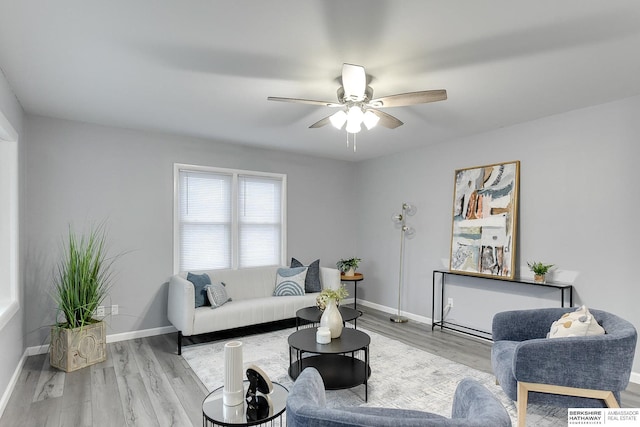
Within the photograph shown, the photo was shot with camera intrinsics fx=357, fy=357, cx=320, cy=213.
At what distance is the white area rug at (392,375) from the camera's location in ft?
8.71

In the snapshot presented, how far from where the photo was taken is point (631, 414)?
1505 mm

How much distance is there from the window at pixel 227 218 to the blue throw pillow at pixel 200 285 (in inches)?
16.1

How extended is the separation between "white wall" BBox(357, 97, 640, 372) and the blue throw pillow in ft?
9.26

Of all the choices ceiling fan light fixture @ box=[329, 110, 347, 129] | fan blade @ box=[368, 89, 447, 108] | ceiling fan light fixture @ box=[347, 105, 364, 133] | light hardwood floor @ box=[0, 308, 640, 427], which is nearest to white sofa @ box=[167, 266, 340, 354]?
light hardwood floor @ box=[0, 308, 640, 427]

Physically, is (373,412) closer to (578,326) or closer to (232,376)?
(232,376)

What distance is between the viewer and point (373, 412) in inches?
64.0

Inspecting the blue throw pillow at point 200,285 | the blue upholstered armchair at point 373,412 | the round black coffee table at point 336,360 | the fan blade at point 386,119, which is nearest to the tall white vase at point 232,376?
the blue upholstered armchair at point 373,412

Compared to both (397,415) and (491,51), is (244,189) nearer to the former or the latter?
(491,51)

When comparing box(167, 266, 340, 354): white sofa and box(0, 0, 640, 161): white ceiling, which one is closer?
box(0, 0, 640, 161): white ceiling

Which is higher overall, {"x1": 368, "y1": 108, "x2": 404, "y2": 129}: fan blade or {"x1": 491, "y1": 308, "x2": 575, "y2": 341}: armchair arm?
{"x1": 368, "y1": 108, "x2": 404, "y2": 129}: fan blade

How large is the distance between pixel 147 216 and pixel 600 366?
442 cm

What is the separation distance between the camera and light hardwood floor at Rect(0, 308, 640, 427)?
248cm

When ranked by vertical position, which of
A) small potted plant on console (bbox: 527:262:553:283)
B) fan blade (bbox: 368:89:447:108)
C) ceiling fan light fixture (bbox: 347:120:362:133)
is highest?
fan blade (bbox: 368:89:447:108)

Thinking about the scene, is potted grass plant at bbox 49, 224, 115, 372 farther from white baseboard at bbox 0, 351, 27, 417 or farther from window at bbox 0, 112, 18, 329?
window at bbox 0, 112, 18, 329
